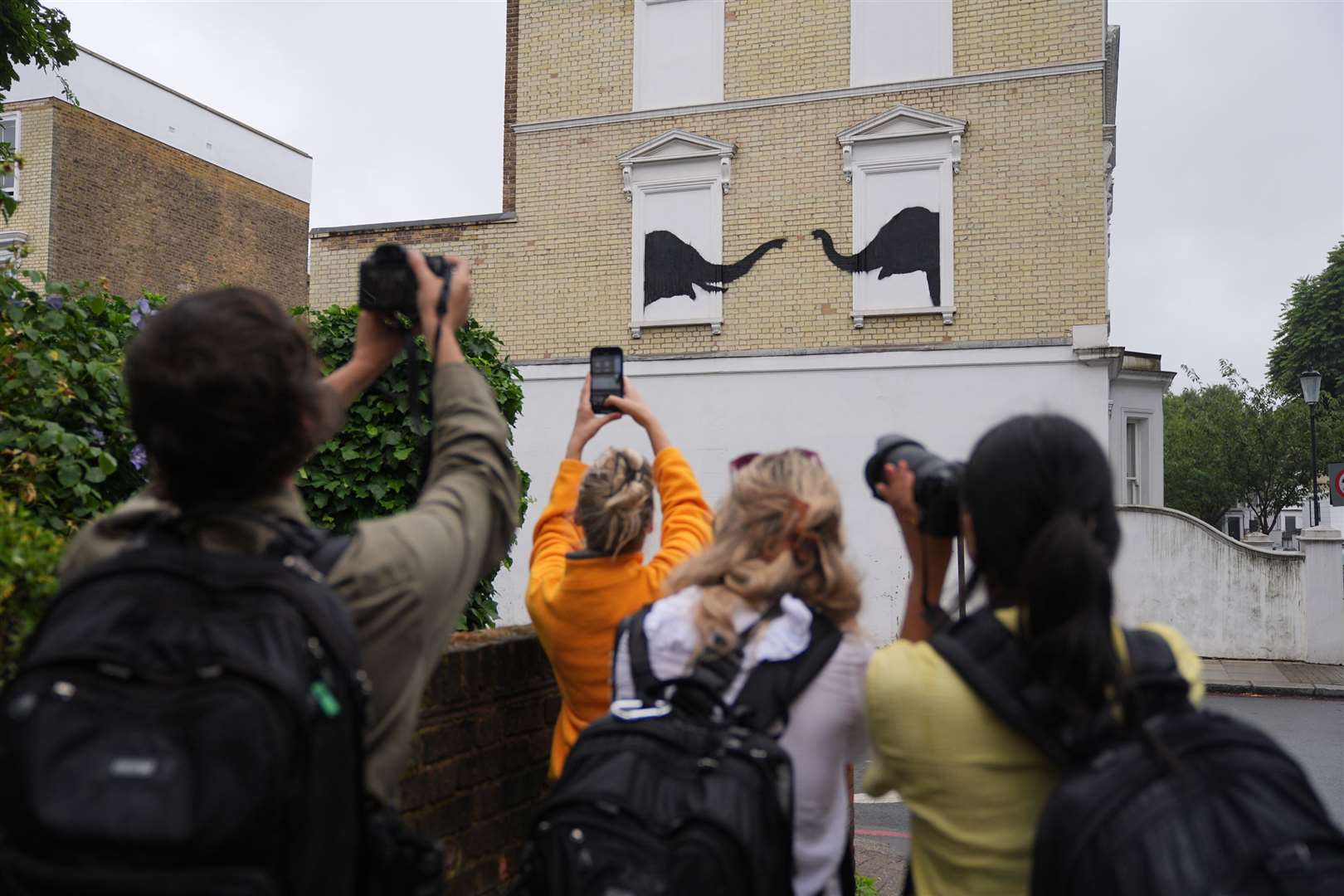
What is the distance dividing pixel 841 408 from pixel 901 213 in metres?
3.24

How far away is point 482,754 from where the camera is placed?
336cm

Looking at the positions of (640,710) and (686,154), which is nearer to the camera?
(640,710)

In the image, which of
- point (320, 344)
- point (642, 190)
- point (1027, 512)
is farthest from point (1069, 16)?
point (1027, 512)

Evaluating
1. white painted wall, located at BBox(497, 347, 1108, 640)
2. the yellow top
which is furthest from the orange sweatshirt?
white painted wall, located at BBox(497, 347, 1108, 640)

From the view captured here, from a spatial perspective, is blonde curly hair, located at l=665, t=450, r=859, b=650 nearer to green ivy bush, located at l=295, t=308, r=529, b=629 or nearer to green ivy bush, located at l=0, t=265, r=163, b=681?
green ivy bush, located at l=0, t=265, r=163, b=681

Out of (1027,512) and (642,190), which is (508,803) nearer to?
(1027,512)

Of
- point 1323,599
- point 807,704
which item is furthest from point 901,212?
point 807,704

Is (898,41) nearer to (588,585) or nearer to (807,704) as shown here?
(588,585)

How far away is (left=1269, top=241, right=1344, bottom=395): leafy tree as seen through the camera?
149ft

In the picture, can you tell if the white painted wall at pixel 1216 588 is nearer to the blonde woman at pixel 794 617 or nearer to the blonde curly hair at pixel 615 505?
the blonde curly hair at pixel 615 505

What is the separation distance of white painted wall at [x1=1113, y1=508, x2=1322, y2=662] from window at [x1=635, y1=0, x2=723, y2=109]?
9.96m

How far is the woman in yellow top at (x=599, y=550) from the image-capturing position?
9.76ft

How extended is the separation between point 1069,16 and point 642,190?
7.19 m

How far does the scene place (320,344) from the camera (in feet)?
18.8
